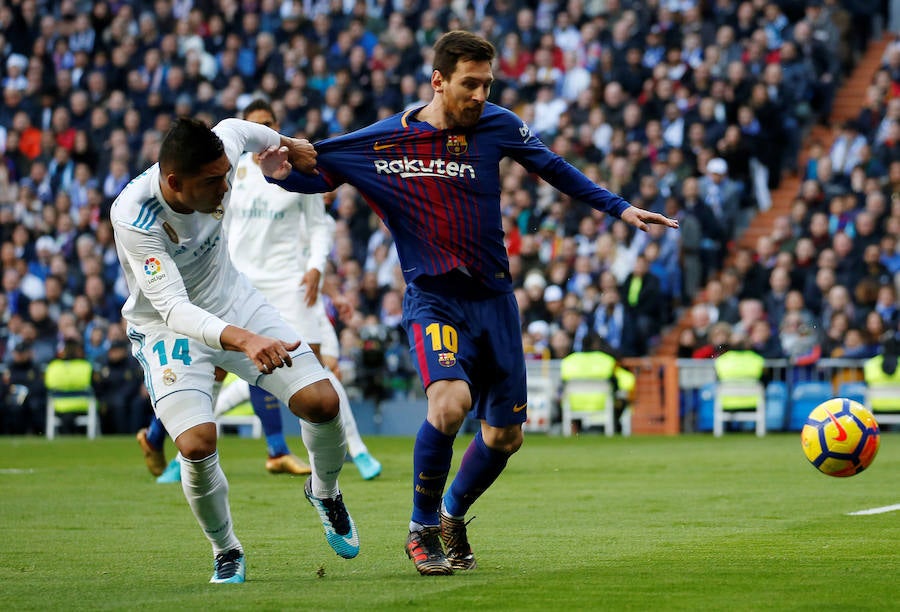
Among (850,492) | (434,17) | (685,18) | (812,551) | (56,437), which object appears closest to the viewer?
(812,551)

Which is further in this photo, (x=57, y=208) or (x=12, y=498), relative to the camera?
(x=57, y=208)

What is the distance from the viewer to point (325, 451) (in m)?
6.82

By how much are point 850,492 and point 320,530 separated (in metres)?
4.08

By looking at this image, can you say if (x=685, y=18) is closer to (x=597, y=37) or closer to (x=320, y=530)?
(x=597, y=37)

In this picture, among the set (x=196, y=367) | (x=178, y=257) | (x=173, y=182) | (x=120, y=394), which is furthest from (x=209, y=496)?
(x=120, y=394)

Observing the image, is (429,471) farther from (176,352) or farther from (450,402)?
(176,352)

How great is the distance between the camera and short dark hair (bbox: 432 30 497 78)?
6.67 m

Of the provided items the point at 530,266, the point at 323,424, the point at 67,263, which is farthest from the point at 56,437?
the point at 323,424

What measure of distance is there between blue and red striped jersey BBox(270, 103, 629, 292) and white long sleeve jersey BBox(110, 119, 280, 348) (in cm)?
40

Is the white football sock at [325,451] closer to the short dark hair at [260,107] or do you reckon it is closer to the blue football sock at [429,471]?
the blue football sock at [429,471]

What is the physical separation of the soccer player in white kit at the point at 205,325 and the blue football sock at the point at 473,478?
49 centimetres

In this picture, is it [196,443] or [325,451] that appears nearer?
[196,443]

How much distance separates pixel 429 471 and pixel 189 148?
181cm

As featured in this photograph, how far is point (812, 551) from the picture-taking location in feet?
23.6
